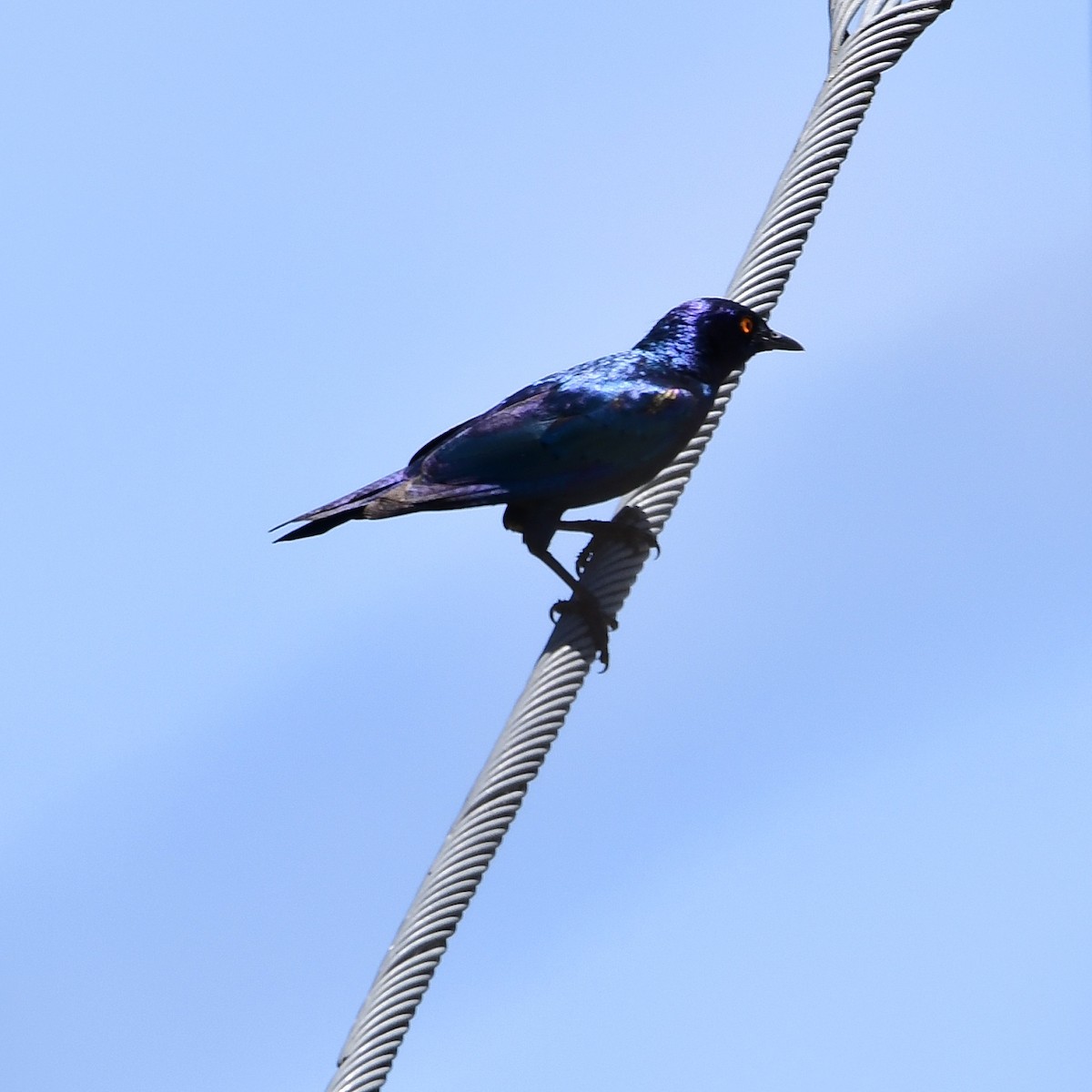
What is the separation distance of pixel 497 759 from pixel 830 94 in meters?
2.91

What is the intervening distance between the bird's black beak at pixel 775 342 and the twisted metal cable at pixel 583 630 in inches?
7.4

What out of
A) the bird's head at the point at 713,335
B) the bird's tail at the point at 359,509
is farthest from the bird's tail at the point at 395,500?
the bird's head at the point at 713,335

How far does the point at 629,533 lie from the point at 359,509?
1.00m

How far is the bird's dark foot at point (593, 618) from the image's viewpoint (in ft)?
25.0

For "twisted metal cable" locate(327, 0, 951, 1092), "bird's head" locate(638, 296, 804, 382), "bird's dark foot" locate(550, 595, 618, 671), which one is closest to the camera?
"twisted metal cable" locate(327, 0, 951, 1092)

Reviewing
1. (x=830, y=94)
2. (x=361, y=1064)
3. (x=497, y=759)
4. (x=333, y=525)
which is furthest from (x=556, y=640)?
(x=830, y=94)

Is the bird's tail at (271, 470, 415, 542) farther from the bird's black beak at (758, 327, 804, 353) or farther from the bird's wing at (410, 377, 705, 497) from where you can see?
the bird's black beak at (758, 327, 804, 353)

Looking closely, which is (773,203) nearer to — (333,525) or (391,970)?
(333,525)

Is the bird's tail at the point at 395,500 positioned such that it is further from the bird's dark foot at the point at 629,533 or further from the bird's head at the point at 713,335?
the bird's head at the point at 713,335

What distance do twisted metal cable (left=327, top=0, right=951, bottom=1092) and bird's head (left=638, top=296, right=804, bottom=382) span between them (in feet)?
0.43

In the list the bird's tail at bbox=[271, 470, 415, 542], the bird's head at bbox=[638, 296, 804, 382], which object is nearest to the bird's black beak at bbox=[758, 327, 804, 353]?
the bird's head at bbox=[638, 296, 804, 382]

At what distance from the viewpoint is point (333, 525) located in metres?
8.27

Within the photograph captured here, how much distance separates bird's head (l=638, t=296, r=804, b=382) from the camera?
928cm

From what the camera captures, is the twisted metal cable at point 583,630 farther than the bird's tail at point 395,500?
No
